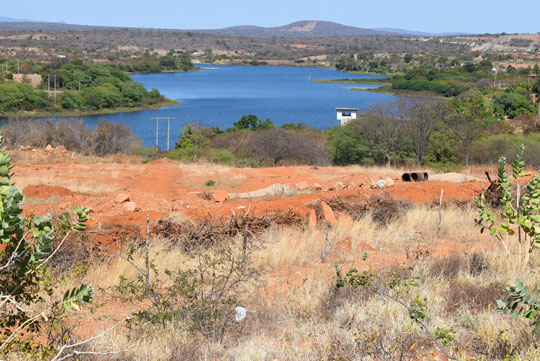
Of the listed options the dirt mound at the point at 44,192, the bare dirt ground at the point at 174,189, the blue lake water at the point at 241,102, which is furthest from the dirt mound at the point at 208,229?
the blue lake water at the point at 241,102

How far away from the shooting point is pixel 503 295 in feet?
20.6

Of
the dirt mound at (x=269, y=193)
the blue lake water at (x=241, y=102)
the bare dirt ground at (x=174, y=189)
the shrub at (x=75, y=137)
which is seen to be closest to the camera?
the bare dirt ground at (x=174, y=189)

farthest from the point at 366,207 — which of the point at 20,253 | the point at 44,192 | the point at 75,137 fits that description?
the point at 75,137

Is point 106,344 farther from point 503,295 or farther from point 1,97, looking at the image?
point 1,97

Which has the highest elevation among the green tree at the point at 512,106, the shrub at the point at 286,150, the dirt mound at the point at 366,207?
the dirt mound at the point at 366,207

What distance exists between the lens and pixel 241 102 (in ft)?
379

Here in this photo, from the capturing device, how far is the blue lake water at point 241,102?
280 feet

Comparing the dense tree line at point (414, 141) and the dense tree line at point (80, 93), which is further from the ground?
the dense tree line at point (414, 141)

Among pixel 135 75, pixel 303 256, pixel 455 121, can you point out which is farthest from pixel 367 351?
pixel 135 75

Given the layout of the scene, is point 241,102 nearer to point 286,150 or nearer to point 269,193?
point 286,150

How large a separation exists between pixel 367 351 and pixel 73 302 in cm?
230

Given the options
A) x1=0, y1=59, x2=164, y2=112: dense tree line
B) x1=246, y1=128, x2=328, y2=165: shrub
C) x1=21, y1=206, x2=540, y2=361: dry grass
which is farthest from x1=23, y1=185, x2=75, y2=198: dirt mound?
x1=0, y1=59, x2=164, y2=112: dense tree line

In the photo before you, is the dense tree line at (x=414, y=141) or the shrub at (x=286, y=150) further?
the dense tree line at (x=414, y=141)

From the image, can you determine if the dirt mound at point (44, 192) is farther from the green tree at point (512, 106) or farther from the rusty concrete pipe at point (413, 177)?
the green tree at point (512, 106)
